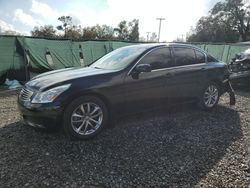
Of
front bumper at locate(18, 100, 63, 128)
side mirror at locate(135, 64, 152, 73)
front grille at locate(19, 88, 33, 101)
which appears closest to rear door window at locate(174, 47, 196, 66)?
side mirror at locate(135, 64, 152, 73)

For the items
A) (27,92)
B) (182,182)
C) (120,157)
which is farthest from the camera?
(27,92)

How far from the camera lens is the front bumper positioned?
3479 mm

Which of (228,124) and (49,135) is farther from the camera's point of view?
(228,124)

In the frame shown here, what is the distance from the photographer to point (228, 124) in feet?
15.6

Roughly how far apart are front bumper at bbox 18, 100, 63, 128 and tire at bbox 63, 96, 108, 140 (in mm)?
117

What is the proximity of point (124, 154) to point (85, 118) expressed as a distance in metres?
0.86

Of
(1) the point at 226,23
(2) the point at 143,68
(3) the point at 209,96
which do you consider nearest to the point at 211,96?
(3) the point at 209,96

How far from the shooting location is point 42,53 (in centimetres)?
975

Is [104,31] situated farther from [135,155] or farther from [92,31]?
[135,155]

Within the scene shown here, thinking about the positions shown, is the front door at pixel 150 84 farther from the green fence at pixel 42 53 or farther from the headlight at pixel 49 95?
the green fence at pixel 42 53

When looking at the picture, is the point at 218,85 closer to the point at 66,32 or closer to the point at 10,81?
the point at 10,81

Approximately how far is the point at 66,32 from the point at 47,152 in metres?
50.2

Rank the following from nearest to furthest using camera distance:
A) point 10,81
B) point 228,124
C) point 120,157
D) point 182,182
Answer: point 182,182 < point 120,157 < point 228,124 < point 10,81

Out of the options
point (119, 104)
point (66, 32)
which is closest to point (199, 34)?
point (66, 32)
